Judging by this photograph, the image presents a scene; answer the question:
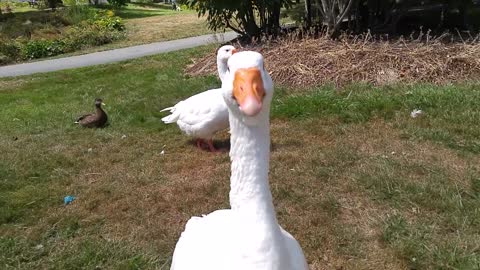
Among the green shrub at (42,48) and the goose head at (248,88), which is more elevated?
the goose head at (248,88)

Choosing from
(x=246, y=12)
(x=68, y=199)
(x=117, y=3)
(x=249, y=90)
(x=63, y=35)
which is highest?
(x=249, y=90)

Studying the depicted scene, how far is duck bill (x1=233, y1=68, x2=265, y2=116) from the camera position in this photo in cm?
209

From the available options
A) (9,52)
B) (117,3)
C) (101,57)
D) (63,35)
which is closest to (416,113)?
(101,57)

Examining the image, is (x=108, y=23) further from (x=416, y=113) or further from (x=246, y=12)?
(x=416, y=113)

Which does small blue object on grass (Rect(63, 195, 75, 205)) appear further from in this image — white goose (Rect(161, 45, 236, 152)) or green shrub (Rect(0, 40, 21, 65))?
green shrub (Rect(0, 40, 21, 65))

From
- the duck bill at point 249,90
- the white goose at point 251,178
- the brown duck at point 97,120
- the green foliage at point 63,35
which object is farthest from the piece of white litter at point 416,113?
the green foliage at point 63,35

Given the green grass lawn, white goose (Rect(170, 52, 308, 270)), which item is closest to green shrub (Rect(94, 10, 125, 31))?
the green grass lawn

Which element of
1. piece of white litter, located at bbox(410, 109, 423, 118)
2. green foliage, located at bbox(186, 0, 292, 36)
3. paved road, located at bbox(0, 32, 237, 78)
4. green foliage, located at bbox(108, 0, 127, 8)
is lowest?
paved road, located at bbox(0, 32, 237, 78)

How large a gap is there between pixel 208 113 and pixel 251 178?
12.6ft

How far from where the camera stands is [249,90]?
2129 mm

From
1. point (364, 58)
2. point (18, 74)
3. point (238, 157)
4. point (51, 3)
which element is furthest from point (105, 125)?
point (51, 3)

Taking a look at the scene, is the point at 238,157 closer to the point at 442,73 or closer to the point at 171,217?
the point at 171,217

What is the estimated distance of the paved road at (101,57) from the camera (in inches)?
598

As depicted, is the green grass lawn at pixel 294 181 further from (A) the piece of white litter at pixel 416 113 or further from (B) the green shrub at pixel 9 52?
(B) the green shrub at pixel 9 52
